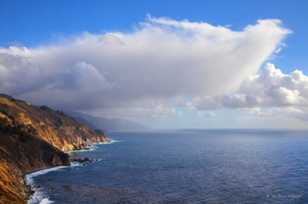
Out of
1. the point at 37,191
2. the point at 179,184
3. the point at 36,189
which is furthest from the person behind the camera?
the point at 179,184

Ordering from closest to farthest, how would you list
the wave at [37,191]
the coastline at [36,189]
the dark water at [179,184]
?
the wave at [37,191]
the coastline at [36,189]
the dark water at [179,184]

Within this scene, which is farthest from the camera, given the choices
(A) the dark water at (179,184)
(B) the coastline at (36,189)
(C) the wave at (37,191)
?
(A) the dark water at (179,184)

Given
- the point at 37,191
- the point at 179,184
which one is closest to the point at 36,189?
the point at 37,191

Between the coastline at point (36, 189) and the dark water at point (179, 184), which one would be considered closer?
the coastline at point (36, 189)

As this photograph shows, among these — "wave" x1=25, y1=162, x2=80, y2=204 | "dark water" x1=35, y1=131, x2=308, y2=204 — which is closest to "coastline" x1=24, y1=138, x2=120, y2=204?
"wave" x1=25, y1=162, x2=80, y2=204

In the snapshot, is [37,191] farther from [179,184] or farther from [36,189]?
[179,184]

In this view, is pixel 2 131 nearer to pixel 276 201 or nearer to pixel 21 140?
pixel 21 140

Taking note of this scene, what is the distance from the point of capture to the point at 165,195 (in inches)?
3824

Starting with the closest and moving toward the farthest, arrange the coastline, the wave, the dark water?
the wave
the coastline
the dark water

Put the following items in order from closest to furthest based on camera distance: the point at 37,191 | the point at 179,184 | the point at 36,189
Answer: the point at 37,191 < the point at 36,189 < the point at 179,184

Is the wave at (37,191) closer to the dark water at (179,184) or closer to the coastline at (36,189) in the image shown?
the coastline at (36,189)

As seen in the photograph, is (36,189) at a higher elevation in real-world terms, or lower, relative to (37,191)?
higher

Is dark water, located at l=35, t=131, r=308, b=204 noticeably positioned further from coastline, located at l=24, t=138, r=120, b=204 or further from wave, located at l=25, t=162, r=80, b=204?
coastline, located at l=24, t=138, r=120, b=204

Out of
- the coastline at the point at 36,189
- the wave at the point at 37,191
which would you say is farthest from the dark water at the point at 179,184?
the coastline at the point at 36,189
